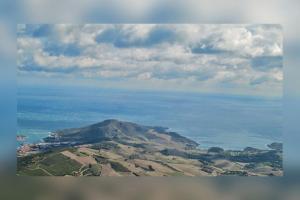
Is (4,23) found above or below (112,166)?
above

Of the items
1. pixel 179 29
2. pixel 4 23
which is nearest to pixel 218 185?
pixel 179 29

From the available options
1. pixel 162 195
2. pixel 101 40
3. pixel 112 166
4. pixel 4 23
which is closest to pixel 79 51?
pixel 101 40

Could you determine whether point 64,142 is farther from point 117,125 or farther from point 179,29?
point 179,29

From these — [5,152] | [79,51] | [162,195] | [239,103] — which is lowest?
[162,195]

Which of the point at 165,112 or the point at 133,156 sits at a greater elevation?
the point at 165,112

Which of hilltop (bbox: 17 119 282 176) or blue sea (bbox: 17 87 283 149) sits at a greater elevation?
blue sea (bbox: 17 87 283 149)

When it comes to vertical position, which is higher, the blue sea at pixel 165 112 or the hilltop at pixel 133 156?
the blue sea at pixel 165 112
